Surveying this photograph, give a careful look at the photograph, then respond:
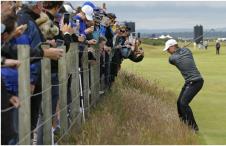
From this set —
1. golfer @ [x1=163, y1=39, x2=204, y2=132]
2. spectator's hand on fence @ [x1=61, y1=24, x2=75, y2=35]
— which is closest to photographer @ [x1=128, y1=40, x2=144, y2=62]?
golfer @ [x1=163, y1=39, x2=204, y2=132]

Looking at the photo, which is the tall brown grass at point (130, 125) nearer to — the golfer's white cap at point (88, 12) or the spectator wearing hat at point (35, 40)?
the spectator wearing hat at point (35, 40)

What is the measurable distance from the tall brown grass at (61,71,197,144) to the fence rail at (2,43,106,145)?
0.24 metres

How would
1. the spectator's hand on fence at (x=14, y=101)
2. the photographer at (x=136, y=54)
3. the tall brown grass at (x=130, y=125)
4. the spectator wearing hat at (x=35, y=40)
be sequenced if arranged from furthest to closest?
the photographer at (x=136, y=54) → the tall brown grass at (x=130, y=125) → the spectator wearing hat at (x=35, y=40) → the spectator's hand on fence at (x=14, y=101)

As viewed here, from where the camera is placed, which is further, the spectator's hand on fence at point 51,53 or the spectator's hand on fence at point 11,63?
the spectator's hand on fence at point 51,53

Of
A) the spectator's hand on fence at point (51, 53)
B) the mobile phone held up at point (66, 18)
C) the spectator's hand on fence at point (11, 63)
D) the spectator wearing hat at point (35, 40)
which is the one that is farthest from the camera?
the mobile phone held up at point (66, 18)

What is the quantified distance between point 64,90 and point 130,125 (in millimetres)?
1742

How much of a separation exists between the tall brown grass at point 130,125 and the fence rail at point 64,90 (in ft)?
0.80

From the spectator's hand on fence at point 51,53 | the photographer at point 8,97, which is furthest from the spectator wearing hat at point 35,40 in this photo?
the photographer at point 8,97

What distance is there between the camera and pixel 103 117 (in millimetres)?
10984

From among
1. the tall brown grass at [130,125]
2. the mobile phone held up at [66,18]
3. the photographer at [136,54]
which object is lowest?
the tall brown grass at [130,125]

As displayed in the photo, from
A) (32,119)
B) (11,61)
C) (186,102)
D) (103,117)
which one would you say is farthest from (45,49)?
(186,102)

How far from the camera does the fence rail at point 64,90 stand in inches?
275

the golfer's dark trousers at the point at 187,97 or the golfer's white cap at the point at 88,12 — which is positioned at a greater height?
the golfer's white cap at the point at 88,12

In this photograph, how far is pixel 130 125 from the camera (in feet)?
35.8
